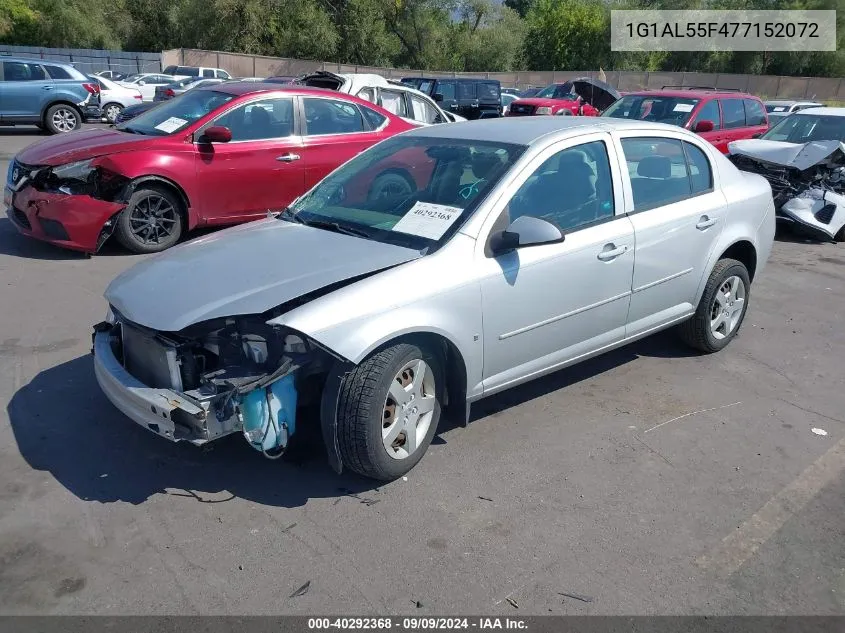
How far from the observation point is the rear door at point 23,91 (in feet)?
56.0

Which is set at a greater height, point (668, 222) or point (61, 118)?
Answer: point (61, 118)

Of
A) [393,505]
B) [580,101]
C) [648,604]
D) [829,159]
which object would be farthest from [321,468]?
[580,101]

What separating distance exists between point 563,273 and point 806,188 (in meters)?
7.41

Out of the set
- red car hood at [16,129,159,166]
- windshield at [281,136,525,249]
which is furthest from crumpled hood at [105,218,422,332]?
red car hood at [16,129,159,166]

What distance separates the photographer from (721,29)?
47719 millimetres

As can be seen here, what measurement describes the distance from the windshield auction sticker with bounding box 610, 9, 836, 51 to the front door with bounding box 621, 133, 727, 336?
160 feet

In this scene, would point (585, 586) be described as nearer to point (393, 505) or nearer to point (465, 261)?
point (393, 505)

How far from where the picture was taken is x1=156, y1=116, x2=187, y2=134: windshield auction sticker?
778 cm

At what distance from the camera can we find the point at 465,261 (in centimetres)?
382

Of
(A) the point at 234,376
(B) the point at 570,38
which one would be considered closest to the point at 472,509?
(A) the point at 234,376

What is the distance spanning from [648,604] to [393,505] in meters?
1.23

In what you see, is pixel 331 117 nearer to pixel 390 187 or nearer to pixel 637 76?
pixel 390 187

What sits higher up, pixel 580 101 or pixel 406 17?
pixel 406 17

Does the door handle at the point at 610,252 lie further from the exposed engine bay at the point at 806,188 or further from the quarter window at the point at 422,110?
the quarter window at the point at 422,110
